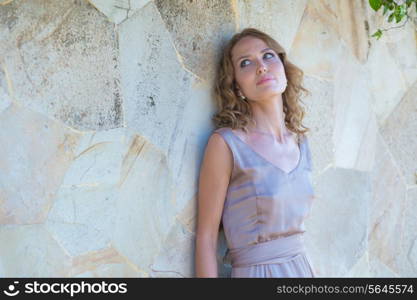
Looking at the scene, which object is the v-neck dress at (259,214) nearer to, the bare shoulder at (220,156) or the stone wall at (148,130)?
the bare shoulder at (220,156)

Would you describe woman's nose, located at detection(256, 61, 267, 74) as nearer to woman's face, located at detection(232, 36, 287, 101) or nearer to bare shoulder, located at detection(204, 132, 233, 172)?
woman's face, located at detection(232, 36, 287, 101)

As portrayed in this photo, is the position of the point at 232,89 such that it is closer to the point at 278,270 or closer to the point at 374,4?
the point at 278,270

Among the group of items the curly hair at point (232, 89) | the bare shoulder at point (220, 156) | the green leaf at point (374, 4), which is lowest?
the bare shoulder at point (220, 156)

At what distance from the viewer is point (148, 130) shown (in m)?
2.22

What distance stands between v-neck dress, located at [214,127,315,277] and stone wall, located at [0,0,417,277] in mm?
130

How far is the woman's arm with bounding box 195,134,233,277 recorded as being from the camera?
2328 mm

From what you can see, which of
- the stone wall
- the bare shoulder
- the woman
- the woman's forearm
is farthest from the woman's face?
the woman's forearm

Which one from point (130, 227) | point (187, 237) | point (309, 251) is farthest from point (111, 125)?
point (309, 251)

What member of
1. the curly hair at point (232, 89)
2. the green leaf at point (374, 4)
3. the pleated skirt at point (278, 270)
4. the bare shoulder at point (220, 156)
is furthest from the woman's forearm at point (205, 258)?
the green leaf at point (374, 4)

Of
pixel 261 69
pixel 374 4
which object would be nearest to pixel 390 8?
pixel 374 4

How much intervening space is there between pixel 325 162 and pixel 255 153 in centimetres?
67

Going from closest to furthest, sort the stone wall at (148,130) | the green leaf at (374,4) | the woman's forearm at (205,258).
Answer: the stone wall at (148,130) < the woman's forearm at (205,258) < the green leaf at (374,4)

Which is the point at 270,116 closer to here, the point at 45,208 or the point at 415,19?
the point at 45,208

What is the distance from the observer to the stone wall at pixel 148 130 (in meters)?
1.89
